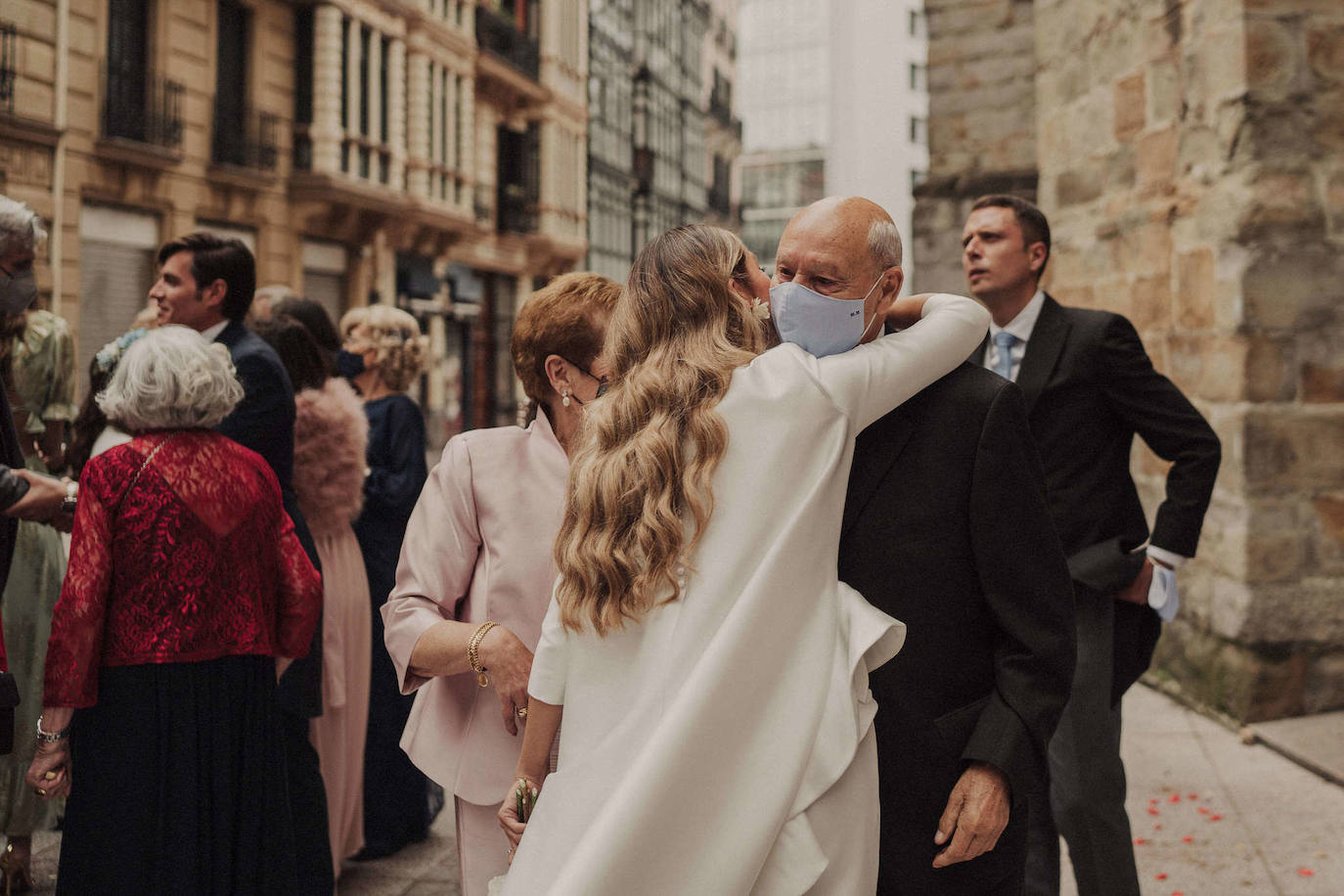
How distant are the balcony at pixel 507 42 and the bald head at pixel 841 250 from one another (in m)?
26.4

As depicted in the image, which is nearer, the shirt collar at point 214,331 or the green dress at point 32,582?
the shirt collar at point 214,331

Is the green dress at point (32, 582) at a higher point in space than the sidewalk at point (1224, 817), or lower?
higher

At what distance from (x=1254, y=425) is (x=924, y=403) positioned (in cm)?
448

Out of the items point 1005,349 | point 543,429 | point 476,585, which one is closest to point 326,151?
point 1005,349

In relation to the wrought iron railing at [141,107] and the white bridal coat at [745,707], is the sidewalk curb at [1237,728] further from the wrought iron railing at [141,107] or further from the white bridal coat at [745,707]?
the wrought iron railing at [141,107]

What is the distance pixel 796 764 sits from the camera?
1813mm

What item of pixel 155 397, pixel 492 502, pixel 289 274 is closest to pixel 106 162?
pixel 289 274

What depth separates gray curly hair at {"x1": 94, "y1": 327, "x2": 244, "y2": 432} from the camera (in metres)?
3.09

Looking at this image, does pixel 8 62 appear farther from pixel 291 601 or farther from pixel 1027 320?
pixel 1027 320

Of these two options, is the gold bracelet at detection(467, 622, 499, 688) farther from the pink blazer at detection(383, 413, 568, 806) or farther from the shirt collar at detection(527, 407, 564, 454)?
the shirt collar at detection(527, 407, 564, 454)

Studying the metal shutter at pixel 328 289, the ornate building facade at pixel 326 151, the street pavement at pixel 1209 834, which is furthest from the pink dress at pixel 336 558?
the metal shutter at pixel 328 289

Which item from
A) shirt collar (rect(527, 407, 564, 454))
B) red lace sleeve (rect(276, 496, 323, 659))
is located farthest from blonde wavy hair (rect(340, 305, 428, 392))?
shirt collar (rect(527, 407, 564, 454))

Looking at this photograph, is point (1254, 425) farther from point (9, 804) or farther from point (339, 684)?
point (9, 804)

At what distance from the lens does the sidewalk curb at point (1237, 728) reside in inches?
207
